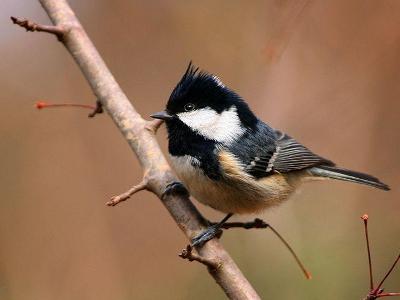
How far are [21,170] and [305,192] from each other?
174 cm

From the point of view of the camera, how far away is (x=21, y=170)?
3695 millimetres

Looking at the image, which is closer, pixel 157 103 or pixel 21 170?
pixel 21 170

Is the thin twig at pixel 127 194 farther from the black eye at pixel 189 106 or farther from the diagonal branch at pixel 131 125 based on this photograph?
the black eye at pixel 189 106

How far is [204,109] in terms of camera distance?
2.48 metres

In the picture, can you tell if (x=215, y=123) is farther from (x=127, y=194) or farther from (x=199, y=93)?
(x=127, y=194)

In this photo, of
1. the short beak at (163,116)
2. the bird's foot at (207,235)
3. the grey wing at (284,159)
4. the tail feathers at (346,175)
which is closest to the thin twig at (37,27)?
the short beak at (163,116)

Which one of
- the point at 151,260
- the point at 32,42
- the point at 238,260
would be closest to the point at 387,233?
the point at 238,260

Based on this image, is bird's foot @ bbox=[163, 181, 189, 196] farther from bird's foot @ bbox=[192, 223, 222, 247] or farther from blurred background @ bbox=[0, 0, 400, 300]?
blurred background @ bbox=[0, 0, 400, 300]

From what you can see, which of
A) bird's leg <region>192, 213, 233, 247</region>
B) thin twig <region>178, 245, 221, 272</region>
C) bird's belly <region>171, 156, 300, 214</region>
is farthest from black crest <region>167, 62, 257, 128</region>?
thin twig <region>178, 245, 221, 272</region>

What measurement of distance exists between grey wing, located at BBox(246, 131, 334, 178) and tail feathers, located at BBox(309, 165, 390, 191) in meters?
0.04

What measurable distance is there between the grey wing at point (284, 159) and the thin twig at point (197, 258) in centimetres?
90

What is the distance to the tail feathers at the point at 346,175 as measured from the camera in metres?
2.67

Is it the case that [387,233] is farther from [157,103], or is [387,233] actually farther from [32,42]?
[32,42]

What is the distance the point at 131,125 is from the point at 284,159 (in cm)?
97
